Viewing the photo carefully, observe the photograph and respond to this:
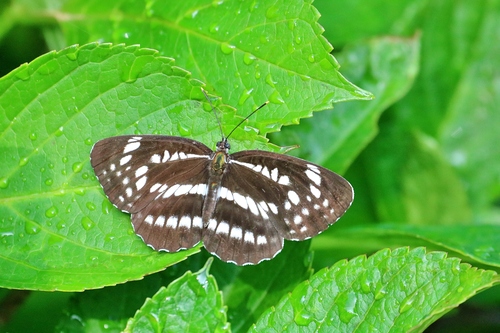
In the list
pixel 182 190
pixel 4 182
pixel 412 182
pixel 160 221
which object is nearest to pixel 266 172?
pixel 182 190

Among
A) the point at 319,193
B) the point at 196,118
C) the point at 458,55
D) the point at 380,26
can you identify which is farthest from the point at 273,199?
the point at 458,55

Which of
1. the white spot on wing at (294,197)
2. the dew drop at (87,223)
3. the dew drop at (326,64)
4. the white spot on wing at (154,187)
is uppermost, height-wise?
the dew drop at (326,64)

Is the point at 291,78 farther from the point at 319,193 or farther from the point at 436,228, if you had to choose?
the point at 436,228

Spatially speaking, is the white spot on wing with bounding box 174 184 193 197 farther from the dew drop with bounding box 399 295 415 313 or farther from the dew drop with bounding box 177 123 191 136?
the dew drop with bounding box 399 295 415 313

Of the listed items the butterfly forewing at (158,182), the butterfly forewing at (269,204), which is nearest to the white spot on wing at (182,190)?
the butterfly forewing at (158,182)

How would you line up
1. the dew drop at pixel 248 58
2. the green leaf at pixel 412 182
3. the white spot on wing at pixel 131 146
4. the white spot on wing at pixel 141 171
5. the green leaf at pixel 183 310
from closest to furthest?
the green leaf at pixel 183 310
the dew drop at pixel 248 58
the white spot on wing at pixel 131 146
the white spot on wing at pixel 141 171
the green leaf at pixel 412 182

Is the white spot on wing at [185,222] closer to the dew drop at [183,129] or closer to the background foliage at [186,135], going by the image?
the background foliage at [186,135]

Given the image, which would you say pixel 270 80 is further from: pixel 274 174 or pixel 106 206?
pixel 106 206
